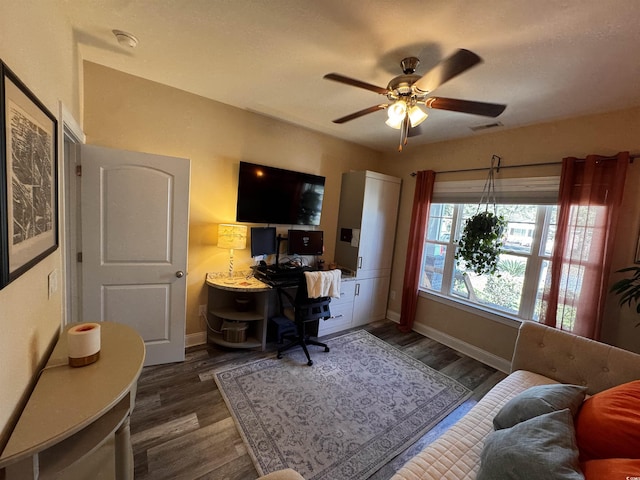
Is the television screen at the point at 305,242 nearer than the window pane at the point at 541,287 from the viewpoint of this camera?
No

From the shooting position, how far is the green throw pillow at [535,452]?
0.92 metres

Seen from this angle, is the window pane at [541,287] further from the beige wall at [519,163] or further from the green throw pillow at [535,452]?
the green throw pillow at [535,452]

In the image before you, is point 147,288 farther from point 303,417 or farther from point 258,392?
point 303,417

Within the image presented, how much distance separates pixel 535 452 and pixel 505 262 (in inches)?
96.6

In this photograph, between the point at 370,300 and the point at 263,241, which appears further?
the point at 370,300

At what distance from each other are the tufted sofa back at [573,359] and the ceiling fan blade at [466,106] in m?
1.56

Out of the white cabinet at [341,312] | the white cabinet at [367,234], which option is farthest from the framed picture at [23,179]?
the white cabinet at [367,234]

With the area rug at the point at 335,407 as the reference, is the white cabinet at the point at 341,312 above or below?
above

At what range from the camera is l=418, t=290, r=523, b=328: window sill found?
285 cm

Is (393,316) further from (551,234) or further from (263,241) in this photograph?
(263,241)

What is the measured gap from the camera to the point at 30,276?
1064 millimetres

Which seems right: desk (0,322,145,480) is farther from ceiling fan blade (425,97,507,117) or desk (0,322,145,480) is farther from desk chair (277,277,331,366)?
ceiling fan blade (425,97,507,117)

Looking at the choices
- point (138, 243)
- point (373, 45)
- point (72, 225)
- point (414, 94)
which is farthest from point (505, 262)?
point (72, 225)

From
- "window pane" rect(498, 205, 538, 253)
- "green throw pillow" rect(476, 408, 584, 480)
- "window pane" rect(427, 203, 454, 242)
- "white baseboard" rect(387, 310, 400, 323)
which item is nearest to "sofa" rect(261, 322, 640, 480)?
"green throw pillow" rect(476, 408, 584, 480)
